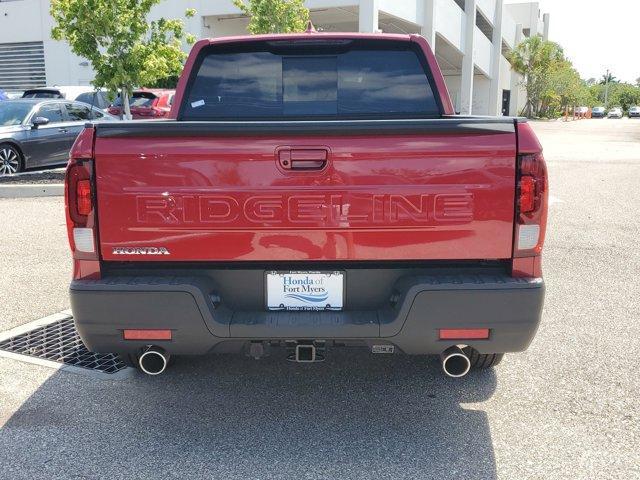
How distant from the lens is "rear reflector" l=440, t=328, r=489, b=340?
300 centimetres

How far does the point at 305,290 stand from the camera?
3.08 m

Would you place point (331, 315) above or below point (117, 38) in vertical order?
below

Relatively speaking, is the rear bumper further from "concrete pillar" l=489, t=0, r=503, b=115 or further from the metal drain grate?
"concrete pillar" l=489, t=0, r=503, b=115

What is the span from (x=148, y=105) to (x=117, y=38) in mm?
3742

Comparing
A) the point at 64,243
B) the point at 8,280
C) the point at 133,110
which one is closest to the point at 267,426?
the point at 8,280

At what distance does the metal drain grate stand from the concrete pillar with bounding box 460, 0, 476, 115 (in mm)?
41519

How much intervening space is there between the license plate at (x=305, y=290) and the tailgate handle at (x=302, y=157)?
1.72 ft

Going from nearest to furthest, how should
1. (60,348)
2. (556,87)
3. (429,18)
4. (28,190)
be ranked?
(60,348)
(28,190)
(429,18)
(556,87)

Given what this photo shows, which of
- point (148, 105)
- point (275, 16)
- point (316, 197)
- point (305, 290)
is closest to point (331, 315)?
point (305, 290)

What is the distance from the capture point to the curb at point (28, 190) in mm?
11188

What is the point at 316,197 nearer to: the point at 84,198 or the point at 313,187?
the point at 313,187

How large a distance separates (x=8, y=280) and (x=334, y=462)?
4443mm

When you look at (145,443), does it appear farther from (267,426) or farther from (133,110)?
(133,110)

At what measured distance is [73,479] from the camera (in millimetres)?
2898
